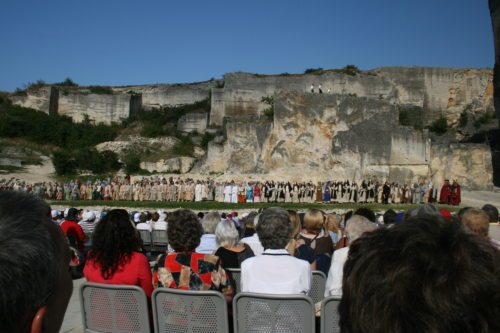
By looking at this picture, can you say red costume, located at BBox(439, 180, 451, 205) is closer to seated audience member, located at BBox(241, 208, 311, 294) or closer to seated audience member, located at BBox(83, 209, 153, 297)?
seated audience member, located at BBox(241, 208, 311, 294)

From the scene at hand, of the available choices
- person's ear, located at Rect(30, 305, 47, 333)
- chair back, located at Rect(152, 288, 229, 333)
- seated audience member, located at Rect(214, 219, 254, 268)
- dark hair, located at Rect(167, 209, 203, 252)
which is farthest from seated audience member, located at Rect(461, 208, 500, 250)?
person's ear, located at Rect(30, 305, 47, 333)

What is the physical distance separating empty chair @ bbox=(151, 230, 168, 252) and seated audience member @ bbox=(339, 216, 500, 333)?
8195 millimetres

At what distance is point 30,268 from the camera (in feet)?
4.27

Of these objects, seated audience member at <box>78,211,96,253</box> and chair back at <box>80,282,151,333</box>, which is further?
seated audience member at <box>78,211,96,253</box>

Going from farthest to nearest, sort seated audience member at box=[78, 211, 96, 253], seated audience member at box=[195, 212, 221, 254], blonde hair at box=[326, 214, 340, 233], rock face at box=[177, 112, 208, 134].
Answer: rock face at box=[177, 112, 208, 134], seated audience member at box=[78, 211, 96, 253], blonde hair at box=[326, 214, 340, 233], seated audience member at box=[195, 212, 221, 254]

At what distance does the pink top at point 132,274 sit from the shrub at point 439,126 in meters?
44.7

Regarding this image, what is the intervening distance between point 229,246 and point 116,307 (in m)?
1.79

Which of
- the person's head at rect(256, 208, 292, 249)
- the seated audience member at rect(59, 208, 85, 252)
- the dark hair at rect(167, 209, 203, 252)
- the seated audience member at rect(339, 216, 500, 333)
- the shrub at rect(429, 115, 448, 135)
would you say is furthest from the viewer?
the shrub at rect(429, 115, 448, 135)

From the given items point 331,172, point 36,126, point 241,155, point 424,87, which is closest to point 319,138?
point 331,172

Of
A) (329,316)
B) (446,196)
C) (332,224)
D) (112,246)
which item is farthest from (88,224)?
(446,196)

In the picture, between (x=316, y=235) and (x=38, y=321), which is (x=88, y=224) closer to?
(x=316, y=235)

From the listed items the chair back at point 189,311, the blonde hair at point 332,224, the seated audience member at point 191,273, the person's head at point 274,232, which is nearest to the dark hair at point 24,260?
the chair back at point 189,311

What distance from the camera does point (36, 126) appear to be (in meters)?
46.2

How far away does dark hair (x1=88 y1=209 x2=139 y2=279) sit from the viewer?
389 cm
